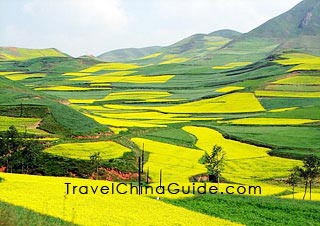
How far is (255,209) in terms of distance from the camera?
1187 inches

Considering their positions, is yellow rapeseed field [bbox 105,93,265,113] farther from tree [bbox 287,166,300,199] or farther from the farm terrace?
the farm terrace

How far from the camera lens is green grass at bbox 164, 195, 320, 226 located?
2845cm

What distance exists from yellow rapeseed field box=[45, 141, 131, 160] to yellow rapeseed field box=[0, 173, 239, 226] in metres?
16.3

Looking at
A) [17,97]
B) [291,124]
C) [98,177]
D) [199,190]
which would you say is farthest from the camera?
[17,97]

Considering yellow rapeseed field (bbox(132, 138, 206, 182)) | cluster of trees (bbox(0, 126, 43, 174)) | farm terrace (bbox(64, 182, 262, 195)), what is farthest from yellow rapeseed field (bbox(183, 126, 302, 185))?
cluster of trees (bbox(0, 126, 43, 174))

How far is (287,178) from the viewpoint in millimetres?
44875

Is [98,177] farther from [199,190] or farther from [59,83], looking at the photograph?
[59,83]

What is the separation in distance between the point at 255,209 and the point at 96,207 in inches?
383

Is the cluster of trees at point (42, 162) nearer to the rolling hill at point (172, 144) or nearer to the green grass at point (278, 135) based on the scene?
the rolling hill at point (172, 144)

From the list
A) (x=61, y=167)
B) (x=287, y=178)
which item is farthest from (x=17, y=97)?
(x=287, y=178)

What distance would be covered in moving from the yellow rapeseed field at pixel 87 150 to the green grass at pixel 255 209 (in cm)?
1788

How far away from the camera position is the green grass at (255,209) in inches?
1120

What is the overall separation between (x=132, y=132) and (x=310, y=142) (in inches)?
847

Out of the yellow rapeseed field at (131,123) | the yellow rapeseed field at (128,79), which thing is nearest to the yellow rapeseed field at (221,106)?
the yellow rapeseed field at (131,123)
